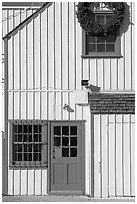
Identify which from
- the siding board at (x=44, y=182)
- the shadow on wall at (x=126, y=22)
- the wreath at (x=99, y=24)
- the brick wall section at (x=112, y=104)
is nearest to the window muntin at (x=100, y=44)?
the wreath at (x=99, y=24)

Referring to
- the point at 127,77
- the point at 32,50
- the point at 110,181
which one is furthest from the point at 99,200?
the point at 32,50

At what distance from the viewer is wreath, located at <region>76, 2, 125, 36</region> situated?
56.2 feet

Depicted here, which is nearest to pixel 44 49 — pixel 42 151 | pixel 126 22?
pixel 126 22

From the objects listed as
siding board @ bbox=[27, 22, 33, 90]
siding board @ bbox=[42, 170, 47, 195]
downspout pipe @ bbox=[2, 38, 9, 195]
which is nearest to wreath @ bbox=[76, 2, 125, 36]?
siding board @ bbox=[27, 22, 33, 90]

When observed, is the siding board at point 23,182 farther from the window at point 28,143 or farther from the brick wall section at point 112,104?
the brick wall section at point 112,104

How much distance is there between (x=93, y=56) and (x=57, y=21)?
5.15 ft

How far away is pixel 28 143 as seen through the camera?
17281 mm

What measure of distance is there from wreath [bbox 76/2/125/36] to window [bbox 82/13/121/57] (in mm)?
240

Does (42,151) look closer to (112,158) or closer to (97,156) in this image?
(97,156)

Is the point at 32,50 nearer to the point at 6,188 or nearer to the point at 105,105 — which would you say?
the point at 105,105

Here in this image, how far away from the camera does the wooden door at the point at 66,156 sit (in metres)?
17.2

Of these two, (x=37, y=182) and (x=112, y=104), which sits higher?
(x=112, y=104)

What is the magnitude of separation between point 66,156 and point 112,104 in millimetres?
2177

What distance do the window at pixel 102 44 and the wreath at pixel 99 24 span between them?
240 mm
